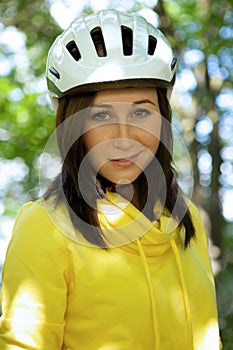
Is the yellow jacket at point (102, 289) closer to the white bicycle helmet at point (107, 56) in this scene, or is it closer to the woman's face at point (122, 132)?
the woman's face at point (122, 132)

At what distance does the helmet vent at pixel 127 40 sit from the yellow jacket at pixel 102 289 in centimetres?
48

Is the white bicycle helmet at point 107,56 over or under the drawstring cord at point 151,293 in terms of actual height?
over

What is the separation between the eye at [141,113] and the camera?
85.4 inches

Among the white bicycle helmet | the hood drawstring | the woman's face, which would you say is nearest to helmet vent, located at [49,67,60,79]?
the white bicycle helmet

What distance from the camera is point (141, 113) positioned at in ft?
7.16

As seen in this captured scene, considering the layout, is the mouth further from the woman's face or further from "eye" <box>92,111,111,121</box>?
"eye" <box>92,111,111,121</box>

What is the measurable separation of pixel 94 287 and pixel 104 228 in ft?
0.72

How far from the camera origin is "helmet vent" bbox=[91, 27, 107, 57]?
7.59 feet

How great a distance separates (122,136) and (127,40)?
0.41 meters

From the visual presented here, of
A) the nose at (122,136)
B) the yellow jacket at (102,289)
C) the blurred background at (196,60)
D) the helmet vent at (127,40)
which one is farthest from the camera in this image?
the blurred background at (196,60)

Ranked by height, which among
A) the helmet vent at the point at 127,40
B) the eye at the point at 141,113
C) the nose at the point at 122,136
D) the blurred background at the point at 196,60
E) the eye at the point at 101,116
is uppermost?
the helmet vent at the point at 127,40

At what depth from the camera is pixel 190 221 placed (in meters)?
2.41

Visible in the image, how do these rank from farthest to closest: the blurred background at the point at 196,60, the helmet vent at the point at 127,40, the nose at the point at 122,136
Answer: the blurred background at the point at 196,60, the helmet vent at the point at 127,40, the nose at the point at 122,136

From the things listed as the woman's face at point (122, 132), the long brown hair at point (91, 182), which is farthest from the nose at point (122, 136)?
the long brown hair at point (91, 182)
